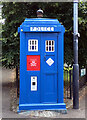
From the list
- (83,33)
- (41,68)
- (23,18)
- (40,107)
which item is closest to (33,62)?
(41,68)

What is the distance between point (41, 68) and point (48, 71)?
228 mm

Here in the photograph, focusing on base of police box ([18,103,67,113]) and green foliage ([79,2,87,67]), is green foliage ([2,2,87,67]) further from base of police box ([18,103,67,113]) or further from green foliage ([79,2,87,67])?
base of police box ([18,103,67,113])

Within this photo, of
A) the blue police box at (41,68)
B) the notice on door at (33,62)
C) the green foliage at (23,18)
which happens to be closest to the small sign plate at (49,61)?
the blue police box at (41,68)

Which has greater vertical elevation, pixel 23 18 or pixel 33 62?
pixel 23 18

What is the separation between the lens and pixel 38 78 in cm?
519

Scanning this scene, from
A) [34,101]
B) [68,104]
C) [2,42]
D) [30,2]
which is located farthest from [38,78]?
[30,2]

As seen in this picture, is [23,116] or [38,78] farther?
[38,78]

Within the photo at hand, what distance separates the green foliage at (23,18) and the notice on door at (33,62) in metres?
2.56

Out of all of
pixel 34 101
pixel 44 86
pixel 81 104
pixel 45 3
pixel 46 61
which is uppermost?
pixel 45 3

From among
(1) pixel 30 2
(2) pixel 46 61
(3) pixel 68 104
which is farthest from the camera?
(1) pixel 30 2

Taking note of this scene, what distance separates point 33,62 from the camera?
5.17m

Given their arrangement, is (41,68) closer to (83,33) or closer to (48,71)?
(48,71)

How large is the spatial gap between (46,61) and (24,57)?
662 mm

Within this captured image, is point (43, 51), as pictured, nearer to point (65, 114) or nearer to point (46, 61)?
point (46, 61)
